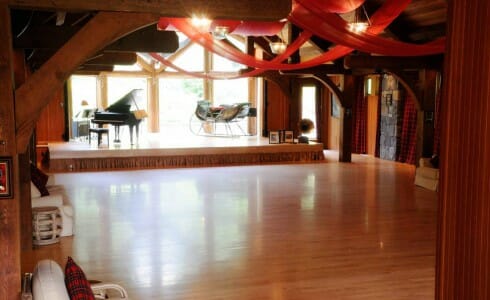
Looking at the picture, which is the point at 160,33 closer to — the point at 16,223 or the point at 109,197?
the point at 16,223

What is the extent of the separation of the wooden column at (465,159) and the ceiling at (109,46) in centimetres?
183

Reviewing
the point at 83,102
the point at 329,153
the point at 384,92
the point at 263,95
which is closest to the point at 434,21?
the point at 384,92

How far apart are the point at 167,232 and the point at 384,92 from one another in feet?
26.8

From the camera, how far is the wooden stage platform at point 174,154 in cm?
985

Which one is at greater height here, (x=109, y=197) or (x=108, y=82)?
(x=108, y=82)

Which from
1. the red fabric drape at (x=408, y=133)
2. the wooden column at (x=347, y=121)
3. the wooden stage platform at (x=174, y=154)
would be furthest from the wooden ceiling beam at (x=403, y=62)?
the wooden stage platform at (x=174, y=154)

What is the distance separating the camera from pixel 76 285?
2.13m

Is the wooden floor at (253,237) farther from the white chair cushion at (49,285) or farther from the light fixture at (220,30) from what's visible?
the light fixture at (220,30)

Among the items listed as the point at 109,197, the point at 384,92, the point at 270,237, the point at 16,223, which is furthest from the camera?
the point at 384,92

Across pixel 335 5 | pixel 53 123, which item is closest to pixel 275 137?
pixel 53 123

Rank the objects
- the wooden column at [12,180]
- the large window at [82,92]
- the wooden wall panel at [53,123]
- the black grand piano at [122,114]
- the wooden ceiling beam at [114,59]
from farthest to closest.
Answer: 1. the large window at [82,92]
2. the wooden wall panel at [53,123]
3. the black grand piano at [122,114]
4. the wooden ceiling beam at [114,59]
5. the wooden column at [12,180]

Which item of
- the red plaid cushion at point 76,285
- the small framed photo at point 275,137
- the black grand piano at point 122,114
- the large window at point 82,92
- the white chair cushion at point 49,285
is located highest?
the large window at point 82,92

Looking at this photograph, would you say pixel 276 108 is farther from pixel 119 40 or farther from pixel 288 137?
pixel 119 40

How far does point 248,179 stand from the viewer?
8.83 m
